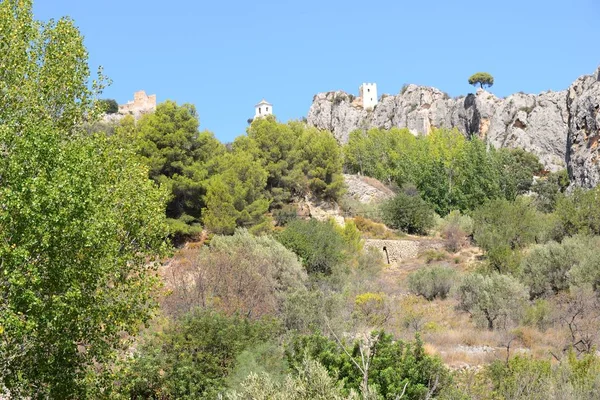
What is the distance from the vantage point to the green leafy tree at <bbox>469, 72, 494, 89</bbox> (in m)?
84.3

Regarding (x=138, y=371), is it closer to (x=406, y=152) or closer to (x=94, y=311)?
(x=94, y=311)

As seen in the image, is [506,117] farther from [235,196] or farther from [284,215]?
[235,196]

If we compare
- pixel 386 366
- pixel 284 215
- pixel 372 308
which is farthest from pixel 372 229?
pixel 386 366

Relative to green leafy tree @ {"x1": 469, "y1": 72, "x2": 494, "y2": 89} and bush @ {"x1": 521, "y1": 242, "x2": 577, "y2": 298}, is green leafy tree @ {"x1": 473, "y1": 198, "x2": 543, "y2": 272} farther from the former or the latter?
green leafy tree @ {"x1": 469, "y1": 72, "x2": 494, "y2": 89}

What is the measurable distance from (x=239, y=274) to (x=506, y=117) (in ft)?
178

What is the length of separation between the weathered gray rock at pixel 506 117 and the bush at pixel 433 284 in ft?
81.5

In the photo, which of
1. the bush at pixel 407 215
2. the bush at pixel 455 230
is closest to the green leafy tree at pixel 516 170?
the bush at pixel 455 230

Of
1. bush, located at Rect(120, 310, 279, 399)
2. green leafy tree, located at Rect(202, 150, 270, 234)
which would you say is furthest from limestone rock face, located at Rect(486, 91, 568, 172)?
bush, located at Rect(120, 310, 279, 399)

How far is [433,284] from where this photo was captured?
1158 inches

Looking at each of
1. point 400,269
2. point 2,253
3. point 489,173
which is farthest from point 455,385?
point 489,173

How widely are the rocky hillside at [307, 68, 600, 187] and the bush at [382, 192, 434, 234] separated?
560 inches

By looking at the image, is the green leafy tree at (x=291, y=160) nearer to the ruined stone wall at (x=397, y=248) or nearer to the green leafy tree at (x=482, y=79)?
the ruined stone wall at (x=397, y=248)

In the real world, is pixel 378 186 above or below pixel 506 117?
below

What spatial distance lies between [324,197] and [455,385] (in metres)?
29.8
